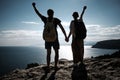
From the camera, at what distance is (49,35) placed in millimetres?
6422

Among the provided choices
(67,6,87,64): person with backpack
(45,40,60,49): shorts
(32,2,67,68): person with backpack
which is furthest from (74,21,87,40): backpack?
(45,40,60,49): shorts

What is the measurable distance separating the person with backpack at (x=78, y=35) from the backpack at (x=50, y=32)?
1.22m

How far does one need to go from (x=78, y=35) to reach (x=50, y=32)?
1.49 m

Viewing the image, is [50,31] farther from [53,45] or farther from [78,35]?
[78,35]

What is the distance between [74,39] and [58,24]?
4.31 ft

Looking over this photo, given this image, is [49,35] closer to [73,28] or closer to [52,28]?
[52,28]

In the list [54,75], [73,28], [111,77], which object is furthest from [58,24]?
[111,77]

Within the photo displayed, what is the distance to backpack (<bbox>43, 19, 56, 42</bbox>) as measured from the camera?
641 cm

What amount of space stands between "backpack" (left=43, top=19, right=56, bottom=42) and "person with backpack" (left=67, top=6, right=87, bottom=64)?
1.22 m

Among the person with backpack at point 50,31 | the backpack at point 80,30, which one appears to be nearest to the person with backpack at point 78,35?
the backpack at point 80,30

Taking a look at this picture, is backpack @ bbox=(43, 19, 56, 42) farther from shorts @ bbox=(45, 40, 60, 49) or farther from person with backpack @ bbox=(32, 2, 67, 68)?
shorts @ bbox=(45, 40, 60, 49)

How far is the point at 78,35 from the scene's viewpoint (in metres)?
7.07

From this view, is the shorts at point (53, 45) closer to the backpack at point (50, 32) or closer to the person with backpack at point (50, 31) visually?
the person with backpack at point (50, 31)

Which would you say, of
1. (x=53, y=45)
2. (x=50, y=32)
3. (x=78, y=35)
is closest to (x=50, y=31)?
(x=50, y=32)
